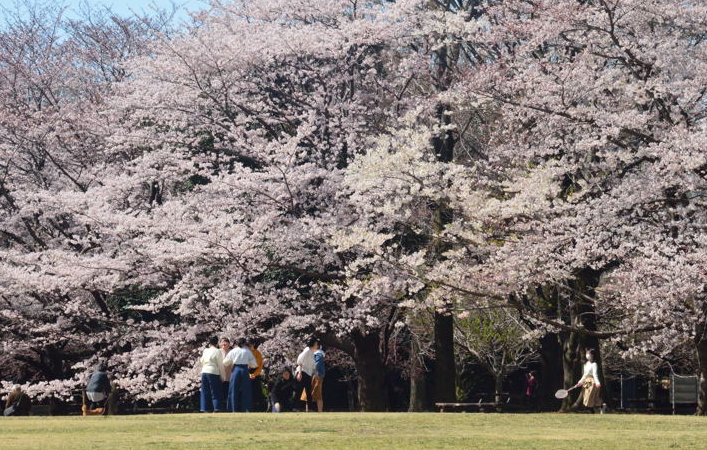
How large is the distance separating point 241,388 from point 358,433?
6.98 metres

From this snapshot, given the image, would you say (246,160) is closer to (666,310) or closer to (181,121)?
(181,121)

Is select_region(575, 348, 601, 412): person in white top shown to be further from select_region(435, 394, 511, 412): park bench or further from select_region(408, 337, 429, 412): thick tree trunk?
select_region(408, 337, 429, 412): thick tree trunk

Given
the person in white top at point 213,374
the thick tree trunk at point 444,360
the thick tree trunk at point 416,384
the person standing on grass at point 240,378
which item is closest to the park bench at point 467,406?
the thick tree trunk at point 444,360

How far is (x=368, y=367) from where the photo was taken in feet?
79.3

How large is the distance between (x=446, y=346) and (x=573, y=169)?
5129 mm

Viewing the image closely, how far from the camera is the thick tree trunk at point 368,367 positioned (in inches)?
949

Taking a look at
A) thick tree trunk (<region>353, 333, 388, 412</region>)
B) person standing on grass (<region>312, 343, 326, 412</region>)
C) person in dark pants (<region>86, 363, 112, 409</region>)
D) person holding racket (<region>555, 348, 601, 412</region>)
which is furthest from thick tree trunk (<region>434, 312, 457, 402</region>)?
person in dark pants (<region>86, 363, 112, 409</region>)

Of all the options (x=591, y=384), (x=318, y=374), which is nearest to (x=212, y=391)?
(x=318, y=374)

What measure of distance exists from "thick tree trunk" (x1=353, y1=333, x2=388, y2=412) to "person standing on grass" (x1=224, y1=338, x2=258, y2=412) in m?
5.76

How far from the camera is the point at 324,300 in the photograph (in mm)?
23250

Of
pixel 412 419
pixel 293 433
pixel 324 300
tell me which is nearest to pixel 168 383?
pixel 324 300

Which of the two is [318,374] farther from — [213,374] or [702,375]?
[702,375]

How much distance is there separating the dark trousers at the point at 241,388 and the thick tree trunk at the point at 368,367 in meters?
5.76

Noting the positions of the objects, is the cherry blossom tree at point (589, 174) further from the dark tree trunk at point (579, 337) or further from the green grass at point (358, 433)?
the green grass at point (358, 433)
